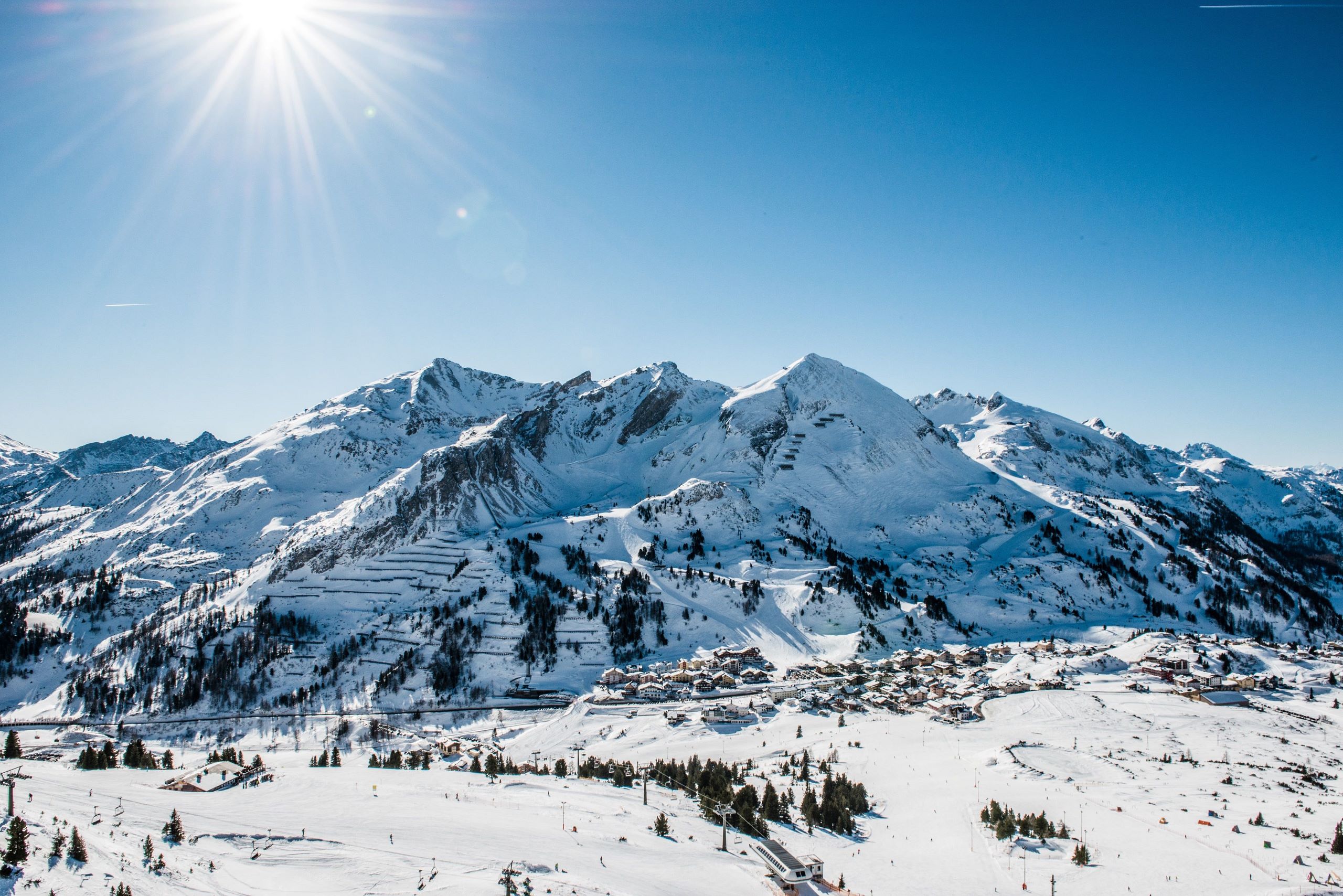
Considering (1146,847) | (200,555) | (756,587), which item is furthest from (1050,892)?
(200,555)

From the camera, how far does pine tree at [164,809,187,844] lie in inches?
1284

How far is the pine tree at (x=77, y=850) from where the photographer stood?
87.0 feet

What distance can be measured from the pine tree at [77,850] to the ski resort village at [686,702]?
0.52ft

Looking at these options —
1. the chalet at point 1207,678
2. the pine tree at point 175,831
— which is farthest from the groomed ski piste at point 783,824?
the chalet at point 1207,678

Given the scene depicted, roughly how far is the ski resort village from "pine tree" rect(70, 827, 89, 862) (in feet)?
0.52

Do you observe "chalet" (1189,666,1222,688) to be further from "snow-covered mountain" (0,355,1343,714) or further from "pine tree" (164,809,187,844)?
"pine tree" (164,809,187,844)

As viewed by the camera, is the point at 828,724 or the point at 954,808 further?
the point at 828,724

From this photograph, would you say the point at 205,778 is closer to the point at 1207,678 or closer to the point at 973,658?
the point at 973,658

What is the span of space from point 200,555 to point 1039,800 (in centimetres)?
21223

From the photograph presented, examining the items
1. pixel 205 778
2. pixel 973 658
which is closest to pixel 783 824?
pixel 205 778

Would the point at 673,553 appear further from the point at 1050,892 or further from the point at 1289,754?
the point at 1050,892

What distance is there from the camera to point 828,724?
7912 centimetres

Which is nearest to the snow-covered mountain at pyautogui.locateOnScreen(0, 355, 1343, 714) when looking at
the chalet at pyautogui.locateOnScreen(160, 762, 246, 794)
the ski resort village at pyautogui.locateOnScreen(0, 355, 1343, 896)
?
the ski resort village at pyautogui.locateOnScreen(0, 355, 1343, 896)

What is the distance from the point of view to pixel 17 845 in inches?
1003
